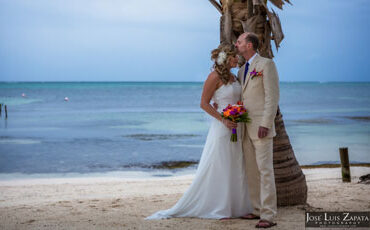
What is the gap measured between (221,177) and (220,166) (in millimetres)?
145

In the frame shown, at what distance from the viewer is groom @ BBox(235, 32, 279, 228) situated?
5.02 metres

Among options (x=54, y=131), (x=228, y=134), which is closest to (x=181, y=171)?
(x=228, y=134)

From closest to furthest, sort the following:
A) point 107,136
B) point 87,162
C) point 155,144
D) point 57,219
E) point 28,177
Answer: point 57,219, point 28,177, point 87,162, point 155,144, point 107,136

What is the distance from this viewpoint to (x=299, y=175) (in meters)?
6.45

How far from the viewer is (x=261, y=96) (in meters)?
5.17

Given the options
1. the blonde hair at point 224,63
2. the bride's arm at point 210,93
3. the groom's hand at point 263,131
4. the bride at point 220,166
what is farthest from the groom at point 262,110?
the bride's arm at point 210,93

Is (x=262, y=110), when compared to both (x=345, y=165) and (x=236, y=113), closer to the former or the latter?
(x=236, y=113)

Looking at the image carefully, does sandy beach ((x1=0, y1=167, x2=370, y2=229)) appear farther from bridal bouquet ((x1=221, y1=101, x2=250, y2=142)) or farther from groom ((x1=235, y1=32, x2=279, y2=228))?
bridal bouquet ((x1=221, y1=101, x2=250, y2=142))

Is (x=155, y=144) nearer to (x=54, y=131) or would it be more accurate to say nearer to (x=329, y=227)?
(x=54, y=131)

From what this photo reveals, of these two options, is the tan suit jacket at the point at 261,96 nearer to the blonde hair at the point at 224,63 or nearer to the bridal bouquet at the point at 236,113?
the bridal bouquet at the point at 236,113

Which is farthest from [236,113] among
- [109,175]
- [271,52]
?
[109,175]

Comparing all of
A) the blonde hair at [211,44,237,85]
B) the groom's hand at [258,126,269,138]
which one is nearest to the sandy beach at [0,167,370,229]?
the groom's hand at [258,126,269,138]

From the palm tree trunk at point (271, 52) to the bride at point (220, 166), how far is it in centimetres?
88

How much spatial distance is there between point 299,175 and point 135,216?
2526mm
